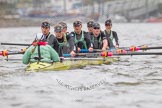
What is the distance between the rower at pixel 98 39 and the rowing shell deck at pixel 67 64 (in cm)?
76

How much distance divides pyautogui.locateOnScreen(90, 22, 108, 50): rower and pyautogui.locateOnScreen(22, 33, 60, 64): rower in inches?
181

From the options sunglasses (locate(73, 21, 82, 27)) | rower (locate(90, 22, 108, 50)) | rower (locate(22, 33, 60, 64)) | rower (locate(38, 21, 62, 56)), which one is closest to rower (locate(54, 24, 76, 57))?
rower (locate(38, 21, 62, 56))

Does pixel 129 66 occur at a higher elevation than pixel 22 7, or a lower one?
lower

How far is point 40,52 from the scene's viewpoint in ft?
63.6

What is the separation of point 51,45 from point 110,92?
6.04 m

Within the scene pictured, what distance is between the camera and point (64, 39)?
861 inches

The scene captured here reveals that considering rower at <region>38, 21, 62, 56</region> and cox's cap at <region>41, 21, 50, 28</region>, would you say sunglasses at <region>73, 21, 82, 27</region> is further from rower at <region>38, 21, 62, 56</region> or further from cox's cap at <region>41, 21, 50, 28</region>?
cox's cap at <region>41, 21, 50, 28</region>

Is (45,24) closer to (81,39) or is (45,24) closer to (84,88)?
(81,39)

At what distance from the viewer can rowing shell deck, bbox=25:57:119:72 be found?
1927 centimetres

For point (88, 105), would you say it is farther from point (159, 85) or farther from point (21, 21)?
point (21, 21)

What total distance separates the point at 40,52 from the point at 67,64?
192 cm

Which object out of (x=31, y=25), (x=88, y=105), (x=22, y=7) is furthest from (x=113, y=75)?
(x=22, y=7)

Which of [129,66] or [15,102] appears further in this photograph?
[129,66]

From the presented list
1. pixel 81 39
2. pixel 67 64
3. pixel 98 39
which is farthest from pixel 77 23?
pixel 67 64
